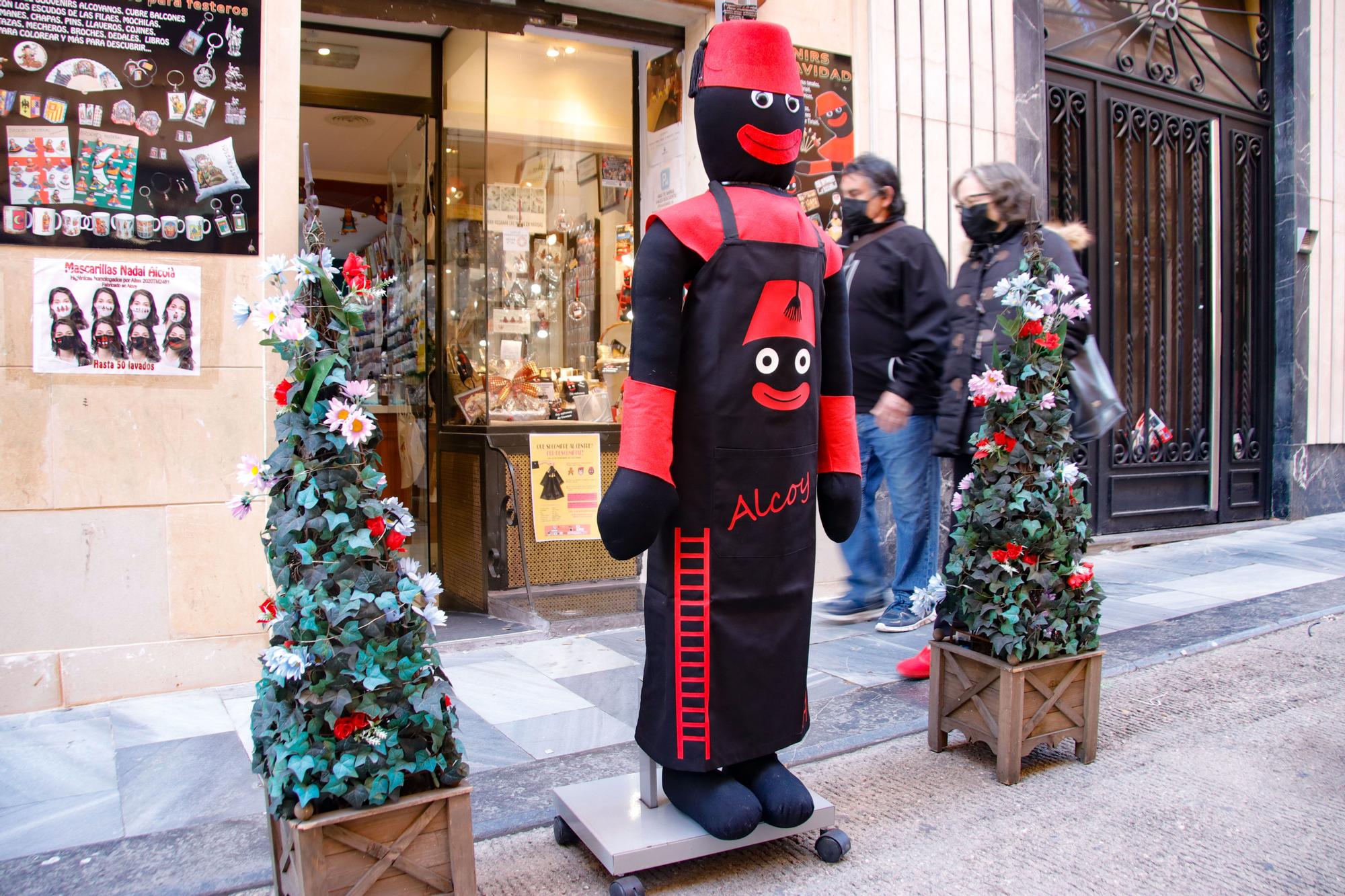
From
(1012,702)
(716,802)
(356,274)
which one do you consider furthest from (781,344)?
(1012,702)

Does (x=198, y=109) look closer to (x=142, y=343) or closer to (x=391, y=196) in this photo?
(x=142, y=343)

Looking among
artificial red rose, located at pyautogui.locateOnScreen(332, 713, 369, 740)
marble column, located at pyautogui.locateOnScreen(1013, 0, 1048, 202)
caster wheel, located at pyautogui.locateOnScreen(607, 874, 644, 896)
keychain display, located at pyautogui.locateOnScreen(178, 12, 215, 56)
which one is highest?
marble column, located at pyautogui.locateOnScreen(1013, 0, 1048, 202)

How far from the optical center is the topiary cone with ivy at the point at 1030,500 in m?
3.05

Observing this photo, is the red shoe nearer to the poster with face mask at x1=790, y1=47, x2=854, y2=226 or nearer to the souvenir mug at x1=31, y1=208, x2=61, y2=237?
the poster with face mask at x1=790, y1=47, x2=854, y2=226

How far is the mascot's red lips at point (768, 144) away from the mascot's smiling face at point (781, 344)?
13.0 inches

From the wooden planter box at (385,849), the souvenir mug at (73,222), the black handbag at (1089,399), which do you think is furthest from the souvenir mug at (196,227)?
the black handbag at (1089,399)

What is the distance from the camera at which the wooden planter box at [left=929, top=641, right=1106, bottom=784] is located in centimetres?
297

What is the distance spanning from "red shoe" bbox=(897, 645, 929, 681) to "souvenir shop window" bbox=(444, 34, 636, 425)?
2.37 m

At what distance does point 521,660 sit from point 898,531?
1.83 meters

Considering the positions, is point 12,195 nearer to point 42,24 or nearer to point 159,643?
point 42,24

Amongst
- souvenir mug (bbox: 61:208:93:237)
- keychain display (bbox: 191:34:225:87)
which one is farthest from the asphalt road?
keychain display (bbox: 191:34:225:87)

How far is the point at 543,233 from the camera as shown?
19.1 feet

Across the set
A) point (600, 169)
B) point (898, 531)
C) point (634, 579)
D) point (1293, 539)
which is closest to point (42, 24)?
point (600, 169)

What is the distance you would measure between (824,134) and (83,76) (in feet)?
11.9
